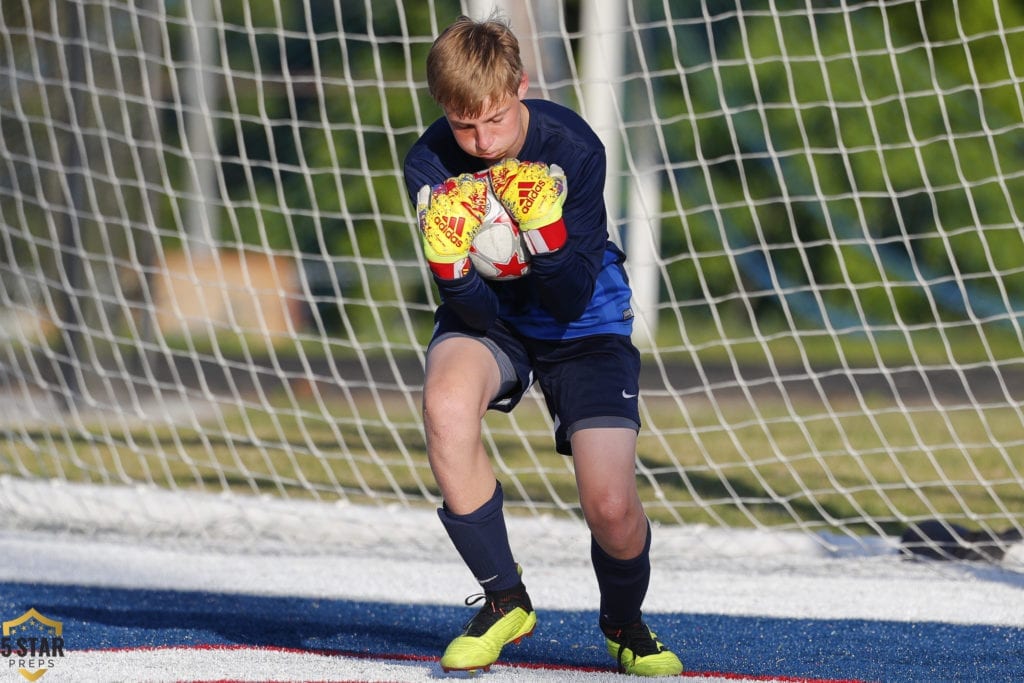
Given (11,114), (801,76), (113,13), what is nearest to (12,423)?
(11,114)

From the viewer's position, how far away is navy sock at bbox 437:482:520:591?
271 cm

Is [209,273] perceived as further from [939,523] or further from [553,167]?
[553,167]

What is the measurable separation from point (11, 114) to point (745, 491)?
3816 mm

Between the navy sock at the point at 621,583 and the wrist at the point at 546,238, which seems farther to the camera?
the navy sock at the point at 621,583

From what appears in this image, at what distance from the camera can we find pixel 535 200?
2.59 m

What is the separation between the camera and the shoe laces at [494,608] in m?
2.69

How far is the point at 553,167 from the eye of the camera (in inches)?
105

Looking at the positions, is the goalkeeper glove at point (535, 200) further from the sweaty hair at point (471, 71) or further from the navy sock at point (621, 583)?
the navy sock at point (621, 583)

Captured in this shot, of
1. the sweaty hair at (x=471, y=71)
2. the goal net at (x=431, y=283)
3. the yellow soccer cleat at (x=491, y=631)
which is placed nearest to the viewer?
A: the sweaty hair at (x=471, y=71)

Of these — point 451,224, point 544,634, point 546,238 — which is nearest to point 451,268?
point 451,224

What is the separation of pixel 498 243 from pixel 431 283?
357 inches
